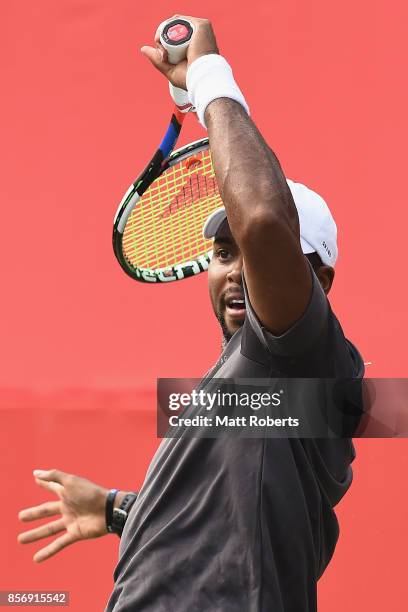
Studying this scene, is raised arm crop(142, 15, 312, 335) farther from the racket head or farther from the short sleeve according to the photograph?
the racket head

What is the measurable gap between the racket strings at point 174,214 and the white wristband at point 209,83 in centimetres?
64

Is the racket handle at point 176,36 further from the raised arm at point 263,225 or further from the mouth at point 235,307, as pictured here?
the mouth at point 235,307

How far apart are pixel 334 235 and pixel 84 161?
142 cm

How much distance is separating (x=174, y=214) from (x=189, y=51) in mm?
722

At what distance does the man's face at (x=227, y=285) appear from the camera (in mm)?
1372

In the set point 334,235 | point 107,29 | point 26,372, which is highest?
point 107,29

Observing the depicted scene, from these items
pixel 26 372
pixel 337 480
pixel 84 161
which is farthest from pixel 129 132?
pixel 337 480

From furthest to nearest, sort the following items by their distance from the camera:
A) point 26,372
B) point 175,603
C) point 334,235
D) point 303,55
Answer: point 303,55
point 26,372
point 334,235
point 175,603

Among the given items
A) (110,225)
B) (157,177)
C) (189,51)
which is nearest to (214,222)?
(157,177)

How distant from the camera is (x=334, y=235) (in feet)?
4.46

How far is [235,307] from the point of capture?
1.37m

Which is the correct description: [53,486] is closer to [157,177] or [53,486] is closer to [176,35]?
[157,177]

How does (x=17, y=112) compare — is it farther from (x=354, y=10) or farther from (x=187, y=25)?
(x=187, y=25)

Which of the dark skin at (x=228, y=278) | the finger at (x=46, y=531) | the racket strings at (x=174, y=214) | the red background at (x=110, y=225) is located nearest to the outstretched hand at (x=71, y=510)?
the finger at (x=46, y=531)
